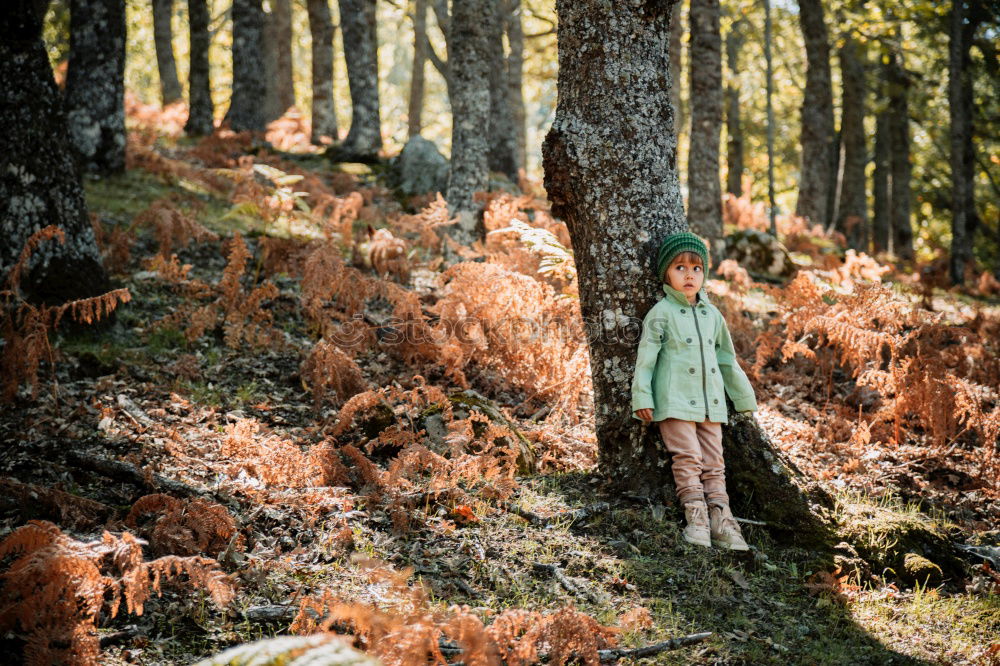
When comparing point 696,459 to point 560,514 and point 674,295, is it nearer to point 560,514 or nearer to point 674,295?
point 560,514

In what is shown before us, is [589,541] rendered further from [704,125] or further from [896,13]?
[896,13]

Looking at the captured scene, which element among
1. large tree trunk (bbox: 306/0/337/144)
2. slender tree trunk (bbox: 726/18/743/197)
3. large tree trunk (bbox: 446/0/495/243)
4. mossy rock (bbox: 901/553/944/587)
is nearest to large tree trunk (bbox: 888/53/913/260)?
slender tree trunk (bbox: 726/18/743/197)

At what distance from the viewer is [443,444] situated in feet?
17.0

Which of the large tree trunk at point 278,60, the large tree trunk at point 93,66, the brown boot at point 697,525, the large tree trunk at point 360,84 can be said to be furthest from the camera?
the large tree trunk at point 278,60

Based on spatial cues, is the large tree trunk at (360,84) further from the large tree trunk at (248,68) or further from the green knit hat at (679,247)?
the green knit hat at (679,247)

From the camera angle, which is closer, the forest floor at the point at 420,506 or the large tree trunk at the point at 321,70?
the forest floor at the point at 420,506

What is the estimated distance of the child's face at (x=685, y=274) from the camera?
455cm

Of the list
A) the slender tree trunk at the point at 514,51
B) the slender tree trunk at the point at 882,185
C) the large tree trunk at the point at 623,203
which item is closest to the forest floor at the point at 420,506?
the large tree trunk at the point at 623,203

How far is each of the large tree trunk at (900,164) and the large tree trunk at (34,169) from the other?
1595 centimetres

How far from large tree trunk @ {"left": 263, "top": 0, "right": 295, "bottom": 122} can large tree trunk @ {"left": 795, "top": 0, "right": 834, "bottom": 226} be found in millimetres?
12578

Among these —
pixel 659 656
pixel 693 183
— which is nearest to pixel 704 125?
pixel 693 183

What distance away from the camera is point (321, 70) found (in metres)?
15.9

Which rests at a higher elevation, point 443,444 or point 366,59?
point 366,59

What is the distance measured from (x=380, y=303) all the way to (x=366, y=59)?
8525 mm
